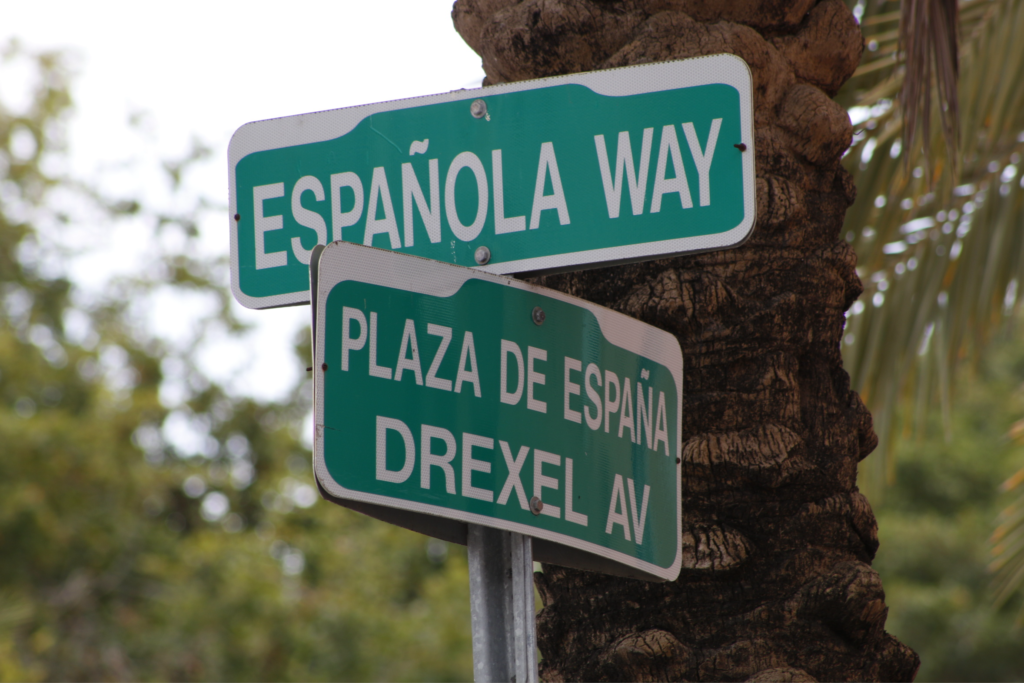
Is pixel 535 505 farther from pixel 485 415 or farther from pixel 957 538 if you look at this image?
pixel 957 538

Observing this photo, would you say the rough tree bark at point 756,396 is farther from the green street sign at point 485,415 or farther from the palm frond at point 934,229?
the palm frond at point 934,229

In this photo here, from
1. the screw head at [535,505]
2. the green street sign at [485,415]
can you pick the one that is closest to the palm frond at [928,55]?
the green street sign at [485,415]

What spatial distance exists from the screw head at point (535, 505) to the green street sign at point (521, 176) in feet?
0.99

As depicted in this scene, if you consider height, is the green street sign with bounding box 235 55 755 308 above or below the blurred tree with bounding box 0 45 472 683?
above

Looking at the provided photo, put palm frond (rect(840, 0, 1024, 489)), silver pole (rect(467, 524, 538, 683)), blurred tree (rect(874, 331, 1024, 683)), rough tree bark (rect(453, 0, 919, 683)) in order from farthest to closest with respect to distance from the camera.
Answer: blurred tree (rect(874, 331, 1024, 683)), palm frond (rect(840, 0, 1024, 489)), rough tree bark (rect(453, 0, 919, 683)), silver pole (rect(467, 524, 538, 683))

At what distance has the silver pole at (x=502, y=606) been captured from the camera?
1142mm

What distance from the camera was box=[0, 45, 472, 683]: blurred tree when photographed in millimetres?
9352

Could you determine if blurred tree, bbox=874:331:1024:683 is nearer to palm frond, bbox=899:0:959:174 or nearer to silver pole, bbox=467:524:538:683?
palm frond, bbox=899:0:959:174

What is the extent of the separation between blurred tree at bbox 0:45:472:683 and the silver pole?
7260 millimetres

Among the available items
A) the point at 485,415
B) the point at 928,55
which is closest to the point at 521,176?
the point at 485,415

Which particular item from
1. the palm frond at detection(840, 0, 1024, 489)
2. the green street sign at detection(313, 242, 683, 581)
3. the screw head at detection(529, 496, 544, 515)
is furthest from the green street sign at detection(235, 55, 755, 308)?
the palm frond at detection(840, 0, 1024, 489)

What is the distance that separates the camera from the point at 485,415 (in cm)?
121

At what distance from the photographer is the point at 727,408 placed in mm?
1594

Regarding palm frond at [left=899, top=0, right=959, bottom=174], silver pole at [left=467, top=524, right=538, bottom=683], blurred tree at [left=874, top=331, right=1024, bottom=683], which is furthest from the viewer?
blurred tree at [left=874, top=331, right=1024, bottom=683]
